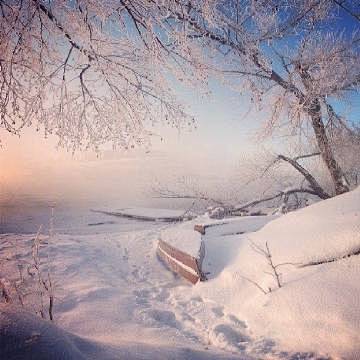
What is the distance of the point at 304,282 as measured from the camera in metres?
3.55

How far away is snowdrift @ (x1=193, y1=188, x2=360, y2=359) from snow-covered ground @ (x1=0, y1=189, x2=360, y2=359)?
10 mm

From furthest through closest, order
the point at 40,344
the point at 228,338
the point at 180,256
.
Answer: the point at 180,256
the point at 228,338
the point at 40,344

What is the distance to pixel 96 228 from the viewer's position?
14.4 metres

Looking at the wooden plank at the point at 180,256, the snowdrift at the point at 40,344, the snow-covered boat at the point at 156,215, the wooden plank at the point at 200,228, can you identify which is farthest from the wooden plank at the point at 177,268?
the snow-covered boat at the point at 156,215

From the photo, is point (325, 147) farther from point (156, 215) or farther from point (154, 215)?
point (154, 215)

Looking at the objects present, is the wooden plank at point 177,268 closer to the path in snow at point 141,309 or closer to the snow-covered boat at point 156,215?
the path in snow at point 141,309

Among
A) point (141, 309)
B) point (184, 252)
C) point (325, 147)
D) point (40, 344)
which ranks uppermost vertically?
point (325, 147)

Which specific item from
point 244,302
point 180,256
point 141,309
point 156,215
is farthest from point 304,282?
point 156,215

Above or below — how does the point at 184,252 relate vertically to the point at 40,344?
below

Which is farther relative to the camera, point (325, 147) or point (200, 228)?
point (325, 147)

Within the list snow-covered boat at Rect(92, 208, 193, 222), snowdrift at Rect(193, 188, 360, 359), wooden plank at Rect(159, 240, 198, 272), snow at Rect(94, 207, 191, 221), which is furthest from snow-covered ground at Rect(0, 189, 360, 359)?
snow at Rect(94, 207, 191, 221)

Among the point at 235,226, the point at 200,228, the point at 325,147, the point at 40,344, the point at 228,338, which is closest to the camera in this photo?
the point at 40,344

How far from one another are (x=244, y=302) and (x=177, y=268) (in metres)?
2.22

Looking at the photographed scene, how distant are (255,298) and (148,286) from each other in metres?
2.27
